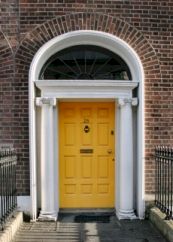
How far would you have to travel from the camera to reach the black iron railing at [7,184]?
556 cm

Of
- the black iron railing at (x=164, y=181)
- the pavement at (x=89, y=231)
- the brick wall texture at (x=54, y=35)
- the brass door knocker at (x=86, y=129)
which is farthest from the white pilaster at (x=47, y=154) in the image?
the black iron railing at (x=164, y=181)

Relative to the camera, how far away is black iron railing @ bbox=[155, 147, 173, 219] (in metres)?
5.95

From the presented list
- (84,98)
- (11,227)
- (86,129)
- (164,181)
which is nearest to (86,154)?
(86,129)

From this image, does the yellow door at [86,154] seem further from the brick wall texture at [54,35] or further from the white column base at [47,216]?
the brick wall texture at [54,35]

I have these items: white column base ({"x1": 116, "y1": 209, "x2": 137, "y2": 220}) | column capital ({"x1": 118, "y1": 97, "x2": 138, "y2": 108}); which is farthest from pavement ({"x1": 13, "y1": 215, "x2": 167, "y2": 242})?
column capital ({"x1": 118, "y1": 97, "x2": 138, "y2": 108})

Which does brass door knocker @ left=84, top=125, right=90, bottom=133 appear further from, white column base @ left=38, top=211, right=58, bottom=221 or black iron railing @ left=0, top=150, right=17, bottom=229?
white column base @ left=38, top=211, right=58, bottom=221

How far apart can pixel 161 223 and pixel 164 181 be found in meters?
0.91

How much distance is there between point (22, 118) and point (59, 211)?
→ 1.98 metres

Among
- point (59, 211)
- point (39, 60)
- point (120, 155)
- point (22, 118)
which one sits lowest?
point (59, 211)

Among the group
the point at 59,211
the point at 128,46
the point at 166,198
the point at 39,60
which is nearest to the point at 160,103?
the point at 128,46

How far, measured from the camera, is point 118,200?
6992mm

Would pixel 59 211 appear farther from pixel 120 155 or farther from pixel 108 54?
pixel 108 54

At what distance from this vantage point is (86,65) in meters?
7.02

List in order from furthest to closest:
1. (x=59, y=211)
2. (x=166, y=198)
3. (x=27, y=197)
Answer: (x=59, y=211) → (x=27, y=197) → (x=166, y=198)
